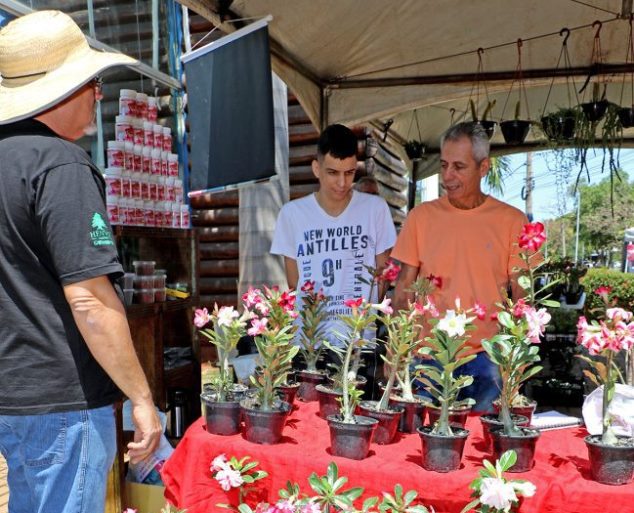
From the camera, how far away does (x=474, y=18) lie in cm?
474

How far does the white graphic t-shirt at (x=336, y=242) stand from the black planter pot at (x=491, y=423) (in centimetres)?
116

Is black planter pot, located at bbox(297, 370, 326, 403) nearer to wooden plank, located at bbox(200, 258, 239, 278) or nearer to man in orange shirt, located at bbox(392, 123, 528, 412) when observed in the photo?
man in orange shirt, located at bbox(392, 123, 528, 412)

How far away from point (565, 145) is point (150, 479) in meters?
5.11

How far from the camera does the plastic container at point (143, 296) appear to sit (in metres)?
3.62

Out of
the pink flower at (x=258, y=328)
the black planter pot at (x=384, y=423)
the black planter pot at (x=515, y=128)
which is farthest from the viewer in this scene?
the black planter pot at (x=515, y=128)

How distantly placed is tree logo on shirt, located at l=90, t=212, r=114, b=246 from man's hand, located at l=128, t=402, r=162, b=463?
18.0 inches

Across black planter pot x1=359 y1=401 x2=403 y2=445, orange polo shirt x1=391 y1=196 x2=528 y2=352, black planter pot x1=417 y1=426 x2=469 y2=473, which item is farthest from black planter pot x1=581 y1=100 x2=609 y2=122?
black planter pot x1=417 y1=426 x2=469 y2=473

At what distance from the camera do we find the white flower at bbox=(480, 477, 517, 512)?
5.59 ft

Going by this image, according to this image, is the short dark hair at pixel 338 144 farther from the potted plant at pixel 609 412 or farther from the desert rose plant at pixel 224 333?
the potted plant at pixel 609 412

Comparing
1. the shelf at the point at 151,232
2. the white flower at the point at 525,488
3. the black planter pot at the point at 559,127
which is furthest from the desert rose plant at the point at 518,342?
the black planter pot at the point at 559,127

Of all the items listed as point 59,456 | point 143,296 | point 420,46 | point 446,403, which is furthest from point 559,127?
point 59,456

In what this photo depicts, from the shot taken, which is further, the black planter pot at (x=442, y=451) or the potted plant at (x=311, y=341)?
the potted plant at (x=311, y=341)

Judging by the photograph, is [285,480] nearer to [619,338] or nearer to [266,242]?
[619,338]

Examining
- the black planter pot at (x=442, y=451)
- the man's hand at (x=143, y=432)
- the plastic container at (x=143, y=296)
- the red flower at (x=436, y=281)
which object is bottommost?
the black planter pot at (x=442, y=451)
